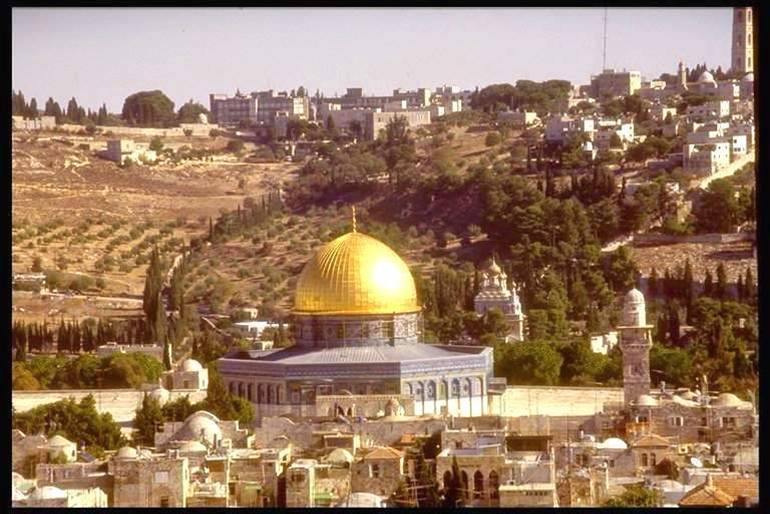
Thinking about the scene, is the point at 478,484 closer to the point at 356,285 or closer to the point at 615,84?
the point at 356,285

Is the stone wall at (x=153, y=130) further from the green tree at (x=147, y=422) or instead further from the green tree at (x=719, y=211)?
the green tree at (x=147, y=422)

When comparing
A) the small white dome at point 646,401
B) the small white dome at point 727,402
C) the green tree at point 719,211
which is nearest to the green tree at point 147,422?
the small white dome at point 646,401

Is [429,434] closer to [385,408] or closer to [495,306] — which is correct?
[385,408]

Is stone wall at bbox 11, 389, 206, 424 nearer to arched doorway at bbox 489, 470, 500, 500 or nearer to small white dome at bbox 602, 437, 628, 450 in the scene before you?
small white dome at bbox 602, 437, 628, 450

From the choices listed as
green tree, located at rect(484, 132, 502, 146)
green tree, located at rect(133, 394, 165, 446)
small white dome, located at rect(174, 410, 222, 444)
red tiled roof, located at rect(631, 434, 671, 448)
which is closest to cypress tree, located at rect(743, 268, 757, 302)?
green tree, located at rect(133, 394, 165, 446)

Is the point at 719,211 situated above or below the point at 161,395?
above

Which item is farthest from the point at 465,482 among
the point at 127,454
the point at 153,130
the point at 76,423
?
the point at 153,130
